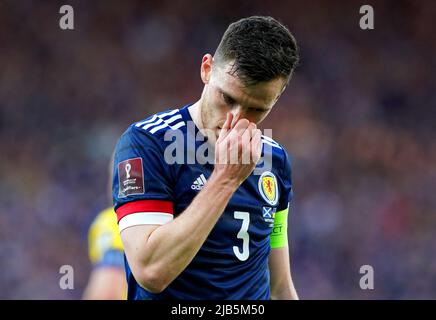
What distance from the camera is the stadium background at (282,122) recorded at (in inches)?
372

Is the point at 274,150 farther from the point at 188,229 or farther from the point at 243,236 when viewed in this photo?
the point at 188,229

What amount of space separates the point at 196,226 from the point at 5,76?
833cm

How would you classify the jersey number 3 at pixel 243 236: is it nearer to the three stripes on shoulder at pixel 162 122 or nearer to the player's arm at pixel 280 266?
the player's arm at pixel 280 266

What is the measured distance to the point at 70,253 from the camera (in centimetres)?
923

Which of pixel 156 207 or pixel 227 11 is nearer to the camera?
pixel 156 207

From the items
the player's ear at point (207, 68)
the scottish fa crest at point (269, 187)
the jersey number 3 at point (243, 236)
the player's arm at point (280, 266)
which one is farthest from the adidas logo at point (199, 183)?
the player's arm at point (280, 266)

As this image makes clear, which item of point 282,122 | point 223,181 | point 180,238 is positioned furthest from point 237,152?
point 282,122

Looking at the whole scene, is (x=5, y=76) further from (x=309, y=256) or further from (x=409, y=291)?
(x=409, y=291)


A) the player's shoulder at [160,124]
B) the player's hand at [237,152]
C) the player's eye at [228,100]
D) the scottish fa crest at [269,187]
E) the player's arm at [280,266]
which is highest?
the player's eye at [228,100]

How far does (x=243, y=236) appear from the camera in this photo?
9.33 feet

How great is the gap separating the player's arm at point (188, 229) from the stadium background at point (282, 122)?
22.1 ft

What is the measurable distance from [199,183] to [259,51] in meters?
0.57
